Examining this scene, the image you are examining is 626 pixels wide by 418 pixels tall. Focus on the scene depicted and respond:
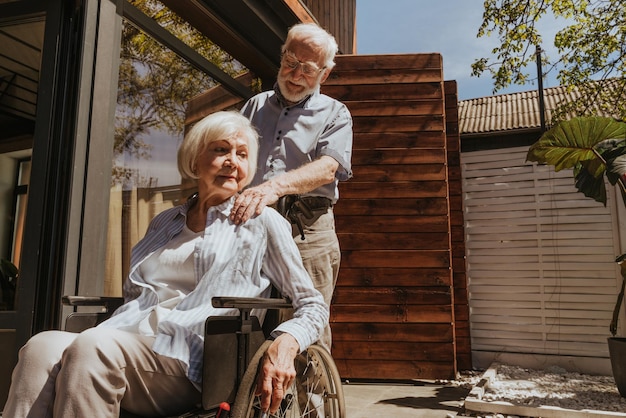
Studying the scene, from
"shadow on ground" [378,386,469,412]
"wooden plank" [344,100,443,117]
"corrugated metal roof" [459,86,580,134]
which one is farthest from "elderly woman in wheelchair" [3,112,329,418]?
"corrugated metal roof" [459,86,580,134]

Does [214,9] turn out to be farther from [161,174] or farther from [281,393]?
[281,393]

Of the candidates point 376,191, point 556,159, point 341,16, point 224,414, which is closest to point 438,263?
point 376,191

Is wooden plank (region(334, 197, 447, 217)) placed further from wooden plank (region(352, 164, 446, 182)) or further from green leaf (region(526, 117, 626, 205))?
green leaf (region(526, 117, 626, 205))

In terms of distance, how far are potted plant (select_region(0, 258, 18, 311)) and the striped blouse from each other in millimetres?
1069

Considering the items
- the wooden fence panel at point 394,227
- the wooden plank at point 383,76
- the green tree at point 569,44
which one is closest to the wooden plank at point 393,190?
the wooden fence panel at point 394,227

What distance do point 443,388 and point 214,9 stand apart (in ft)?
10.6

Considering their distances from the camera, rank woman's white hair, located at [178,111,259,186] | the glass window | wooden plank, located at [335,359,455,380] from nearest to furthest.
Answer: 1. woman's white hair, located at [178,111,259,186]
2. the glass window
3. wooden plank, located at [335,359,455,380]

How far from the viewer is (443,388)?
4059mm

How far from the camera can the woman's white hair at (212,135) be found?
1603 mm

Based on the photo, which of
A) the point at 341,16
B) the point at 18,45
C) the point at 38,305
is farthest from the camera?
the point at 341,16

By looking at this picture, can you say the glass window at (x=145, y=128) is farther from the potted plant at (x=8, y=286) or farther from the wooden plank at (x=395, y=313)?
the wooden plank at (x=395, y=313)

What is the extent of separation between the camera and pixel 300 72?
2.18m

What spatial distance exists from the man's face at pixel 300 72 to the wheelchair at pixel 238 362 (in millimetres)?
1093

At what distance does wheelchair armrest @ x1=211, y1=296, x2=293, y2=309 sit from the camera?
1.13 meters
